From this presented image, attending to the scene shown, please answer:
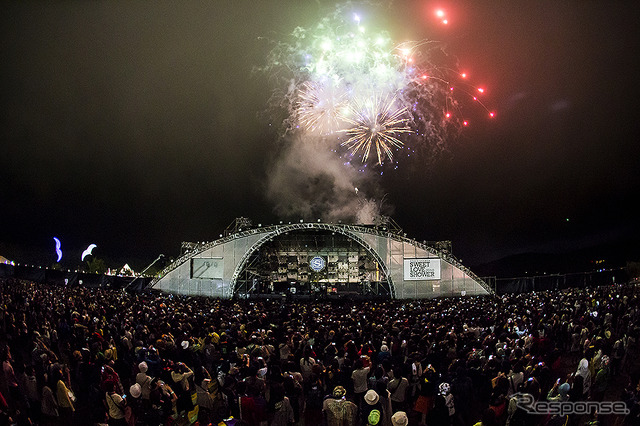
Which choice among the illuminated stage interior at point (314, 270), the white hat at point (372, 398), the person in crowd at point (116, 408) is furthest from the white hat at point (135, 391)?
the illuminated stage interior at point (314, 270)

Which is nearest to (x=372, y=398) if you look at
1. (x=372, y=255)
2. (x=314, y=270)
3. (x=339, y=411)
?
(x=339, y=411)

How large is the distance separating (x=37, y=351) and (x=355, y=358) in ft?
23.1

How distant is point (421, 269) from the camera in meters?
39.4

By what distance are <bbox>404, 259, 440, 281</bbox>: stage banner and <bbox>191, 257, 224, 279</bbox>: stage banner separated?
15.5 meters

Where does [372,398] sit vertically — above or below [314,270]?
below

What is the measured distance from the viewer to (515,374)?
9.75 m

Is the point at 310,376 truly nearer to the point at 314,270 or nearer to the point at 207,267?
the point at 207,267

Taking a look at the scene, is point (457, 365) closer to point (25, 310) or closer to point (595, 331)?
point (595, 331)

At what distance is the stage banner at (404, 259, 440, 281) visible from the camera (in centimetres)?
3934

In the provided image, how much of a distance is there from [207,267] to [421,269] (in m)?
18.0

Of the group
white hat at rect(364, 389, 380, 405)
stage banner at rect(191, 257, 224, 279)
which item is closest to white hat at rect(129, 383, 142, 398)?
white hat at rect(364, 389, 380, 405)

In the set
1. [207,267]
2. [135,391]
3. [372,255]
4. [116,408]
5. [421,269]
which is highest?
[372,255]

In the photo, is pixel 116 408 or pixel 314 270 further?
pixel 314 270

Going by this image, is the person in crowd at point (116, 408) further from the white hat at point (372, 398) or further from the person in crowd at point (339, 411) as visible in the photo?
the white hat at point (372, 398)
